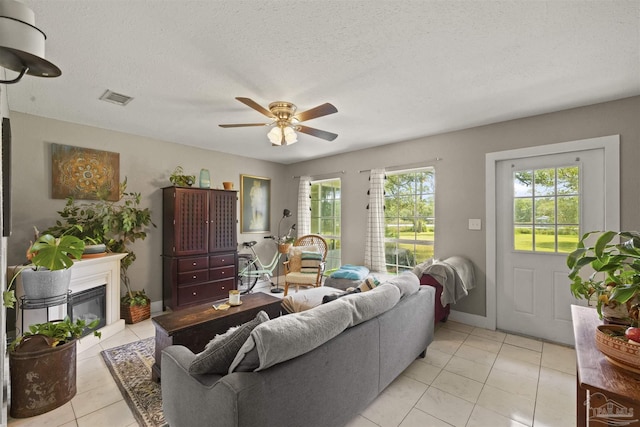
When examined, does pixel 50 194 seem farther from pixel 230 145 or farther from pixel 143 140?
pixel 230 145

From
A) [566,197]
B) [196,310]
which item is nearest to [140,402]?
[196,310]

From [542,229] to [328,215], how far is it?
10.2ft

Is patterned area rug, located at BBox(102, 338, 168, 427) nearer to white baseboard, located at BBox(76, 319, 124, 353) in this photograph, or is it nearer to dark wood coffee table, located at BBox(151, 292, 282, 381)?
dark wood coffee table, located at BBox(151, 292, 282, 381)

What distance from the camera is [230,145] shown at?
165 inches

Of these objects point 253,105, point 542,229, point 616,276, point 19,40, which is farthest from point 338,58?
point 542,229

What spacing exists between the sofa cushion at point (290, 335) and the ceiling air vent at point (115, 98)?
2560 millimetres

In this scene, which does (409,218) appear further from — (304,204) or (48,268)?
(48,268)

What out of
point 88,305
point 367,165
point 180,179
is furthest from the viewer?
point 367,165

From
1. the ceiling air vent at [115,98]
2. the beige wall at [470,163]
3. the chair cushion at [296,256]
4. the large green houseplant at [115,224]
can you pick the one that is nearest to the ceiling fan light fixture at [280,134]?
the ceiling air vent at [115,98]

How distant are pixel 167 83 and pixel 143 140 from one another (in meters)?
1.90

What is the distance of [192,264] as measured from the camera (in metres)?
3.82

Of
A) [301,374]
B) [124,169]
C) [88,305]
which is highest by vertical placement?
[124,169]

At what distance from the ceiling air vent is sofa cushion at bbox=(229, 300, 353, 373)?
8.40 ft

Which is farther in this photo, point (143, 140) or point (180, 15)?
point (143, 140)
